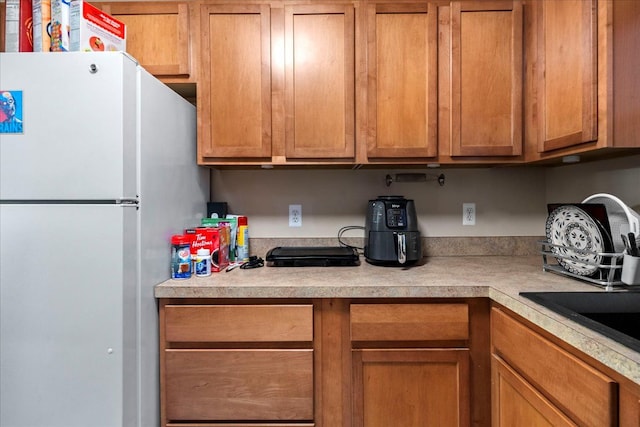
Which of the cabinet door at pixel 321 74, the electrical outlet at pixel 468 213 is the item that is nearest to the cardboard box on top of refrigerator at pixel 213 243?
the cabinet door at pixel 321 74

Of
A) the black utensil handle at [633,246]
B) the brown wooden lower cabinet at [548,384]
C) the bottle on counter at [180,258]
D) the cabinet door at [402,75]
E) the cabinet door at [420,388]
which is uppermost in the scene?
the cabinet door at [402,75]

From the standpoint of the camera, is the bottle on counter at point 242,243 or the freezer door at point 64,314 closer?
the freezer door at point 64,314

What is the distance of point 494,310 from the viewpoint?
1108 mm

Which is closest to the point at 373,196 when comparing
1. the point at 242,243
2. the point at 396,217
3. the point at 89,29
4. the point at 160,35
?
the point at 396,217

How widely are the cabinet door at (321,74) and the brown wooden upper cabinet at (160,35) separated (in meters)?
0.45

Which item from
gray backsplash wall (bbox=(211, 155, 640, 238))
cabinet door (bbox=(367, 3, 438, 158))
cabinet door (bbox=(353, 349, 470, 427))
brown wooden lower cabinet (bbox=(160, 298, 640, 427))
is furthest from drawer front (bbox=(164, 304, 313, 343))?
cabinet door (bbox=(367, 3, 438, 158))

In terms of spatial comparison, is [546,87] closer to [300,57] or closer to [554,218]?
[554,218]

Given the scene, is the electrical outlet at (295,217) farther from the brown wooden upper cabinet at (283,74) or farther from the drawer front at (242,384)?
the drawer front at (242,384)

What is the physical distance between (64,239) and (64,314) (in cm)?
23

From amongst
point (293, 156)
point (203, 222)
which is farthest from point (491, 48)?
point (203, 222)

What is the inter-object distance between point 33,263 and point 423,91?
5.15 ft

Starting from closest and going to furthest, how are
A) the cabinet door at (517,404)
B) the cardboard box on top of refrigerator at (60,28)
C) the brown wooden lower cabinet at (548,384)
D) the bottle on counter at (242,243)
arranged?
the brown wooden lower cabinet at (548,384), the cabinet door at (517,404), the cardboard box on top of refrigerator at (60,28), the bottle on counter at (242,243)

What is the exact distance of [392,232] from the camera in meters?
1.39

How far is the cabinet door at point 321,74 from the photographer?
4.58 feet
